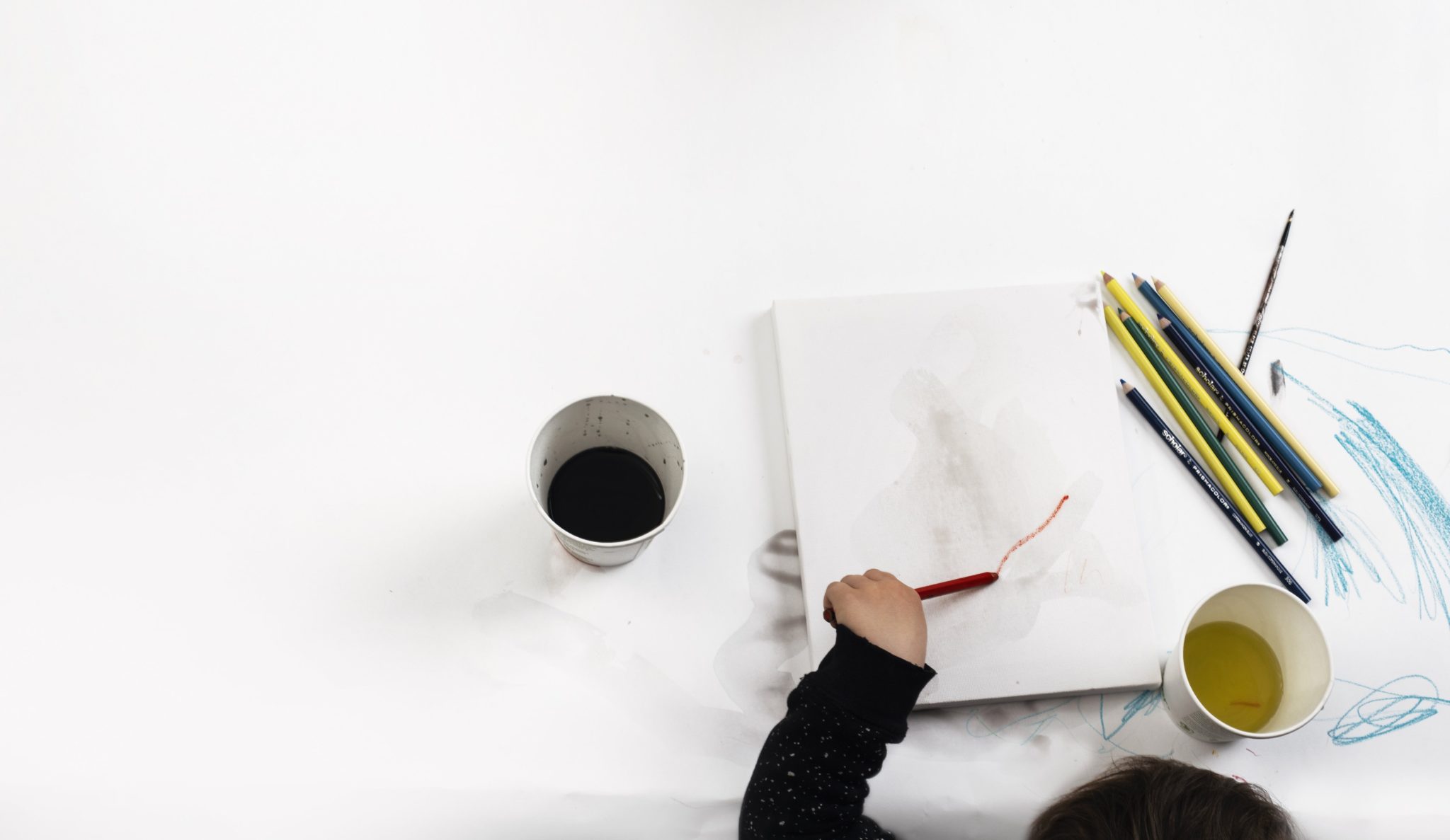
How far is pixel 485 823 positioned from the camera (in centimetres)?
60

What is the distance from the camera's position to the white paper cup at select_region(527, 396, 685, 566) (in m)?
0.52

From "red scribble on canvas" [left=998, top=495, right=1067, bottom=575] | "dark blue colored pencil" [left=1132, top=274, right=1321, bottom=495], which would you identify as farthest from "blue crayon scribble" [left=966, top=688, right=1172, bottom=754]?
"dark blue colored pencil" [left=1132, top=274, right=1321, bottom=495]

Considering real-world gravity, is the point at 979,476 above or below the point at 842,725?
above

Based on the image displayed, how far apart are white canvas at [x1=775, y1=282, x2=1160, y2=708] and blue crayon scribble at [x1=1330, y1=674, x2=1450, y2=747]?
0.53 ft

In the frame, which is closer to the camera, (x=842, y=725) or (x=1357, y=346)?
(x=842, y=725)

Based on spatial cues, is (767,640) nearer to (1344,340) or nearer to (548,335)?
(548,335)

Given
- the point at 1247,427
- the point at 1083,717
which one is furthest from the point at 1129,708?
the point at 1247,427

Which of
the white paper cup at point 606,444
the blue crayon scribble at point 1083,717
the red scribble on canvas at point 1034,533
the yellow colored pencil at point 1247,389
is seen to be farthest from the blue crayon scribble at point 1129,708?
the white paper cup at point 606,444

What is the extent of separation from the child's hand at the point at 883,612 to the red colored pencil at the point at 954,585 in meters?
0.02

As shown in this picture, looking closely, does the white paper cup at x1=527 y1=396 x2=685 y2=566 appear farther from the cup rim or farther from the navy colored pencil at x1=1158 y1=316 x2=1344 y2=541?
the navy colored pencil at x1=1158 y1=316 x2=1344 y2=541

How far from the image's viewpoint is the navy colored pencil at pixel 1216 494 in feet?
2.16

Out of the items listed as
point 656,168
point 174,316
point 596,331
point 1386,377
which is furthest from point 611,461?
point 1386,377

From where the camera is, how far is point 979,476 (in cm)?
65

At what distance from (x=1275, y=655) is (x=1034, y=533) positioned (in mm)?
192
